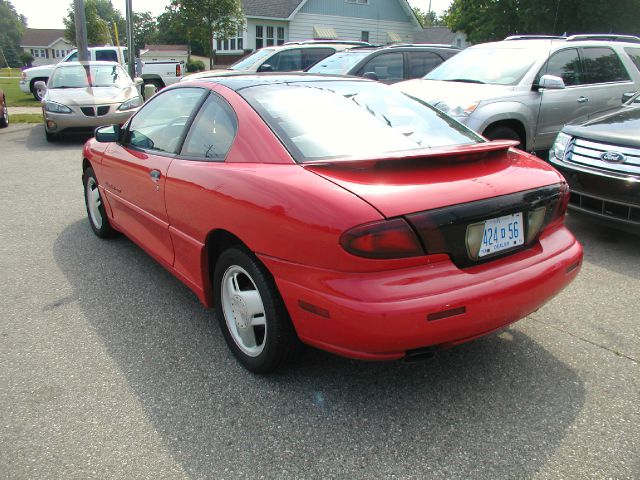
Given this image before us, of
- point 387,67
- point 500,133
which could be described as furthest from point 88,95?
point 500,133

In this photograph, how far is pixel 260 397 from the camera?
2.57m

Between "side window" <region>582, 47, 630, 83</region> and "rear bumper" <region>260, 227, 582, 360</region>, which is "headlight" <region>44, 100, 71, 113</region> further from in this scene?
"rear bumper" <region>260, 227, 582, 360</region>

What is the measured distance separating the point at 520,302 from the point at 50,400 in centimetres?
226

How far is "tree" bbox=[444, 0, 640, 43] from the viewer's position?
24172 millimetres

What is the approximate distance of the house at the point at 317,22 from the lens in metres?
32.2

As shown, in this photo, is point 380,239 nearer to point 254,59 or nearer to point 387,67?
point 387,67

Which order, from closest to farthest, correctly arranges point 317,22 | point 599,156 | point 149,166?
point 149,166
point 599,156
point 317,22

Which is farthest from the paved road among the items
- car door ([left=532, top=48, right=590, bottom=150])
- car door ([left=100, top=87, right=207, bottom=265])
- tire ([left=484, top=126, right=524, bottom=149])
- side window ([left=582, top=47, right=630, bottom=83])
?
side window ([left=582, top=47, right=630, bottom=83])

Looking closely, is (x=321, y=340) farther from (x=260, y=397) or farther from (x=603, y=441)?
(x=603, y=441)

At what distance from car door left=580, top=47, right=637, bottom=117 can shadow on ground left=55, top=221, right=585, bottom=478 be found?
5.30 meters

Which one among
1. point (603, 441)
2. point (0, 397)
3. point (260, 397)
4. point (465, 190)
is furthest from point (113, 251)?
point (603, 441)

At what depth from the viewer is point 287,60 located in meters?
12.1

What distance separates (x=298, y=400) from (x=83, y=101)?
9737 mm

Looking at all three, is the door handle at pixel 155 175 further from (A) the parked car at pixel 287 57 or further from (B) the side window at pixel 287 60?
(B) the side window at pixel 287 60
